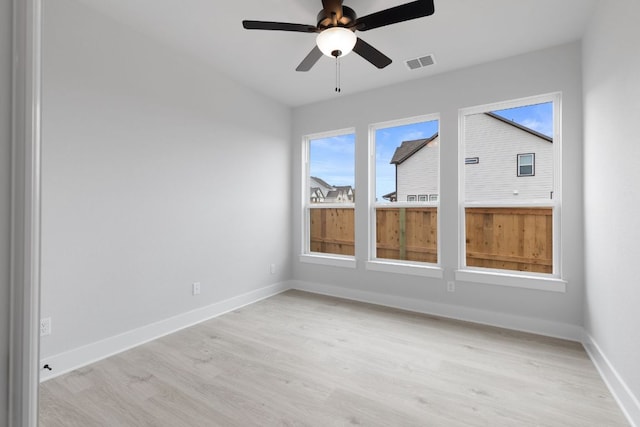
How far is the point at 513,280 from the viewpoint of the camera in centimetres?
307

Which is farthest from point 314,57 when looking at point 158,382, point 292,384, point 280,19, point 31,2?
point 158,382

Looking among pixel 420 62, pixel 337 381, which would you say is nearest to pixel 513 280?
pixel 337 381

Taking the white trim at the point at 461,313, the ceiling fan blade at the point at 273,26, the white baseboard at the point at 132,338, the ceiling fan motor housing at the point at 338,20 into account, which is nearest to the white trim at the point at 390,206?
the white trim at the point at 461,313

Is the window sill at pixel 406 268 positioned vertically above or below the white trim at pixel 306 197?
below

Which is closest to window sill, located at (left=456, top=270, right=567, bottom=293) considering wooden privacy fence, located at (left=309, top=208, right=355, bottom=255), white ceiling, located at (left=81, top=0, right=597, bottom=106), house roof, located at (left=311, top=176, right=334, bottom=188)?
wooden privacy fence, located at (left=309, top=208, right=355, bottom=255)

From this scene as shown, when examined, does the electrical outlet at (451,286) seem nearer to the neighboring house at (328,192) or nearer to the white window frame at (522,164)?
the white window frame at (522,164)

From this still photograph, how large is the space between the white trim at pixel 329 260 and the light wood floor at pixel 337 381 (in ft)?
3.50

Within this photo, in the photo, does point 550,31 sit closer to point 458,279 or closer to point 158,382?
point 458,279

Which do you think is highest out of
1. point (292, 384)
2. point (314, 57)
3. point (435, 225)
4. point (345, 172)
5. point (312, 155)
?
point (314, 57)

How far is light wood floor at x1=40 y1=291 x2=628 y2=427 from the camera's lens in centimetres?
183

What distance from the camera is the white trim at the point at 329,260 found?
4.09 meters

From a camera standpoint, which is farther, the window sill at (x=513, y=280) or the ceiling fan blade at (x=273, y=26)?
the window sill at (x=513, y=280)

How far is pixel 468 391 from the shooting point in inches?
81.4

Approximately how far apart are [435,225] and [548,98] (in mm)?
1631
